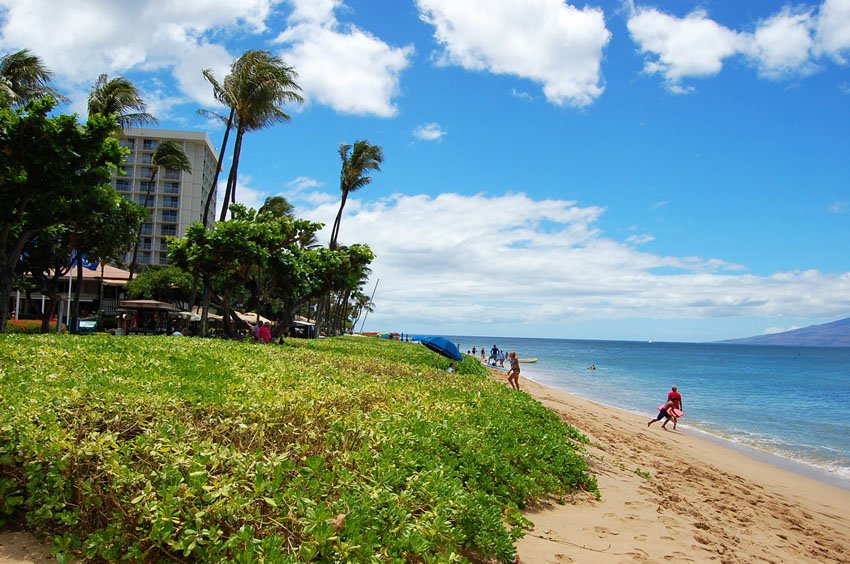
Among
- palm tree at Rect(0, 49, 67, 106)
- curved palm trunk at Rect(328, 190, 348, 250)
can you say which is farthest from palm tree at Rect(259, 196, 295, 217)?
palm tree at Rect(0, 49, 67, 106)

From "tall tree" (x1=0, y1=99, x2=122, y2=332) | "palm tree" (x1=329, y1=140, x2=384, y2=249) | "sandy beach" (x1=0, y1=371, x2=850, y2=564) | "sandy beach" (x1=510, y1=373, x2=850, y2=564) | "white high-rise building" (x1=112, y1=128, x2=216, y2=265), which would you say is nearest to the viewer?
"sandy beach" (x1=0, y1=371, x2=850, y2=564)

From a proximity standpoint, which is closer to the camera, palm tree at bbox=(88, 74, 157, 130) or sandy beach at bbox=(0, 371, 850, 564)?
sandy beach at bbox=(0, 371, 850, 564)

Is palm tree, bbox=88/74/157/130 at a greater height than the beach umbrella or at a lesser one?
greater

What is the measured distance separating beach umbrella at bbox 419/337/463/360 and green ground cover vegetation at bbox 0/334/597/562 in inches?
642

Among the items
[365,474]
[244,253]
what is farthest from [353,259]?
[365,474]

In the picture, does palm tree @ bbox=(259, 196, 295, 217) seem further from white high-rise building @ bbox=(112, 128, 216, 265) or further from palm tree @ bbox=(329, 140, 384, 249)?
white high-rise building @ bbox=(112, 128, 216, 265)

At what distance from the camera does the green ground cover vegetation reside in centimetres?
343

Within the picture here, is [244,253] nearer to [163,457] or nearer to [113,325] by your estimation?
[163,457]

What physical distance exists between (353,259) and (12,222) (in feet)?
41.8

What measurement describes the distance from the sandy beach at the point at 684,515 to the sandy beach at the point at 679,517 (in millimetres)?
17

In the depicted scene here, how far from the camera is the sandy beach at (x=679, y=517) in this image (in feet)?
16.6

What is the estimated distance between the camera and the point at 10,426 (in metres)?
4.07

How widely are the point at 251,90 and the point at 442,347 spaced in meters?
12.7

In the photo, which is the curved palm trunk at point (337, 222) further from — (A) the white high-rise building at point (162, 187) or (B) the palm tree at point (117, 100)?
(A) the white high-rise building at point (162, 187)
